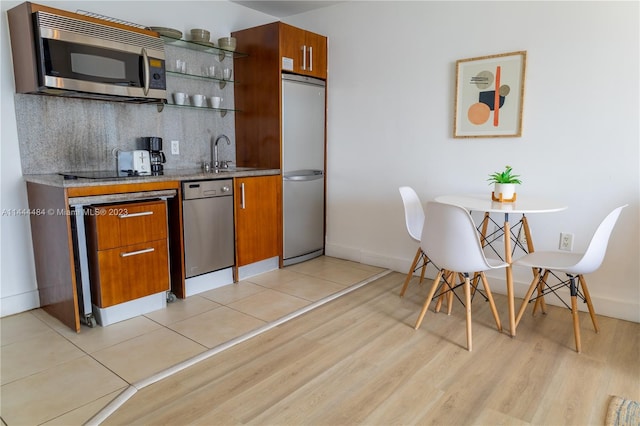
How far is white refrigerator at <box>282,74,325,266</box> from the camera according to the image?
3588 mm

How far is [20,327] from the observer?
8.03ft

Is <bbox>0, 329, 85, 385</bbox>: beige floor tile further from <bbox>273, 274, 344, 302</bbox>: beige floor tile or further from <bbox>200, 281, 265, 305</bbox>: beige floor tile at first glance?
<bbox>273, 274, 344, 302</bbox>: beige floor tile

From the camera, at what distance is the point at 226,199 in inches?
123

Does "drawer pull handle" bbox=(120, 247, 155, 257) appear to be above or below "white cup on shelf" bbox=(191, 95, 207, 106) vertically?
below

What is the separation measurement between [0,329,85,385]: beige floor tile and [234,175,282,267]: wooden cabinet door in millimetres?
1326

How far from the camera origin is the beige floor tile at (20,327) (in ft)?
7.60

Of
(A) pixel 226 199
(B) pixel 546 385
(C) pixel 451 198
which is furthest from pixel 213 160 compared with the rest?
(B) pixel 546 385

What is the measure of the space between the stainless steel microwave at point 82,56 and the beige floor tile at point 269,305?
157 centimetres

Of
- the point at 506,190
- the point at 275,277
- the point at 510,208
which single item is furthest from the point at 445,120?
the point at 275,277

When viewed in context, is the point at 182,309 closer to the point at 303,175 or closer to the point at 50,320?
the point at 50,320

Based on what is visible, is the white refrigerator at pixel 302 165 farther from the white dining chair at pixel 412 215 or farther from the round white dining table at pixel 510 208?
the round white dining table at pixel 510 208

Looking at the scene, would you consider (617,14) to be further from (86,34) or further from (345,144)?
(86,34)

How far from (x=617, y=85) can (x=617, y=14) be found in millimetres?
421

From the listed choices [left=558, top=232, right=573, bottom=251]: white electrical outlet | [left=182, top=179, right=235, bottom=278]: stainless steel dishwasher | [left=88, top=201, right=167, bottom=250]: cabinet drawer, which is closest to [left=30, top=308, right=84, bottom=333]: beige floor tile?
[left=88, top=201, right=167, bottom=250]: cabinet drawer
